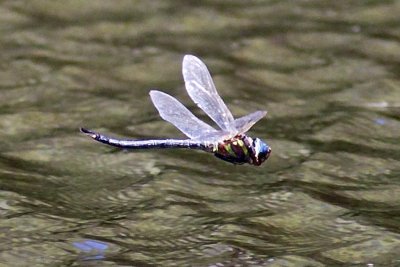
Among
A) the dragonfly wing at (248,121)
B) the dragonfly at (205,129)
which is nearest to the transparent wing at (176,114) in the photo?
the dragonfly at (205,129)

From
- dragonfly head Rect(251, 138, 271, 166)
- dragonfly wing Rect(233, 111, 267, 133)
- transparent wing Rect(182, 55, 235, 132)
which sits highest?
transparent wing Rect(182, 55, 235, 132)

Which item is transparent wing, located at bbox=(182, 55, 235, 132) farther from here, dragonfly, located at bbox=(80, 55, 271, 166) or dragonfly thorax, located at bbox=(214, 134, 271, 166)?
dragonfly thorax, located at bbox=(214, 134, 271, 166)

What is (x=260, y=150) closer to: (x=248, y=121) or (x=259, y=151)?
(x=259, y=151)

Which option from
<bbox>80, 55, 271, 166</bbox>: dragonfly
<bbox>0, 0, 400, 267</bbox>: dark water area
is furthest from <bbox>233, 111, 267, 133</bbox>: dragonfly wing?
<bbox>0, 0, 400, 267</bbox>: dark water area

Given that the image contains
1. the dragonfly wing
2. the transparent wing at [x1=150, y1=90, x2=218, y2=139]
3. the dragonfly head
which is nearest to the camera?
the dragonfly wing

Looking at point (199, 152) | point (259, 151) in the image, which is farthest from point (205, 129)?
point (199, 152)

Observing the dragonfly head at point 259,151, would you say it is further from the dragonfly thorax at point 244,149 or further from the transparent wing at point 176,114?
the transparent wing at point 176,114

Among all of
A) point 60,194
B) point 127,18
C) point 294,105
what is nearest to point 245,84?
point 294,105
